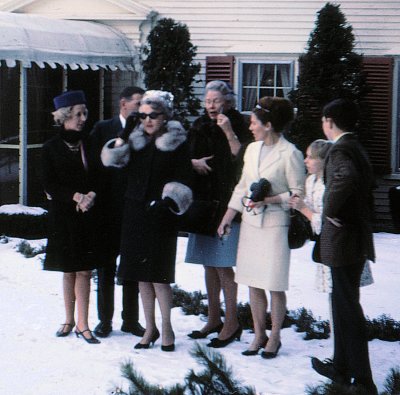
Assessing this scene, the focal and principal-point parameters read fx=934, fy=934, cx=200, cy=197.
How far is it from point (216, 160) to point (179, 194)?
1.66ft

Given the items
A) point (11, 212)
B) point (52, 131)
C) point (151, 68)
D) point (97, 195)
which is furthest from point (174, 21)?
point (97, 195)

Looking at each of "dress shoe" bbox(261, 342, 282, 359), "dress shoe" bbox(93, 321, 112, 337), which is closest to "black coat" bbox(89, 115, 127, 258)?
"dress shoe" bbox(93, 321, 112, 337)

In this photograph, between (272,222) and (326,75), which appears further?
(326,75)

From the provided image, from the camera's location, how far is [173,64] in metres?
13.5

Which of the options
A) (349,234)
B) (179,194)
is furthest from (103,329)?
(349,234)

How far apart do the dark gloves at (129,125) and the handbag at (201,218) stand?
0.66 metres

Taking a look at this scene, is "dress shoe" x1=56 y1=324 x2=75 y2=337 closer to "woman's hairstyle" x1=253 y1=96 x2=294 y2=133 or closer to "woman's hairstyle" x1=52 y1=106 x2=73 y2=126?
"woman's hairstyle" x1=52 y1=106 x2=73 y2=126

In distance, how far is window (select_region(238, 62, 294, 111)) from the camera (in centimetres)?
1408

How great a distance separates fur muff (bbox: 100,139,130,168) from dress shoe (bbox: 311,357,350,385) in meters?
1.86

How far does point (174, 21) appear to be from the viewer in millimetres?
13953

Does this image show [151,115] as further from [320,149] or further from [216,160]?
[320,149]

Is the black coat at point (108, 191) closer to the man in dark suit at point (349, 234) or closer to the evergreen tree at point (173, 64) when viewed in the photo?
the man in dark suit at point (349, 234)

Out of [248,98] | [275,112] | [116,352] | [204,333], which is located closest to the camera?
[275,112]

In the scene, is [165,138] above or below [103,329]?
above
